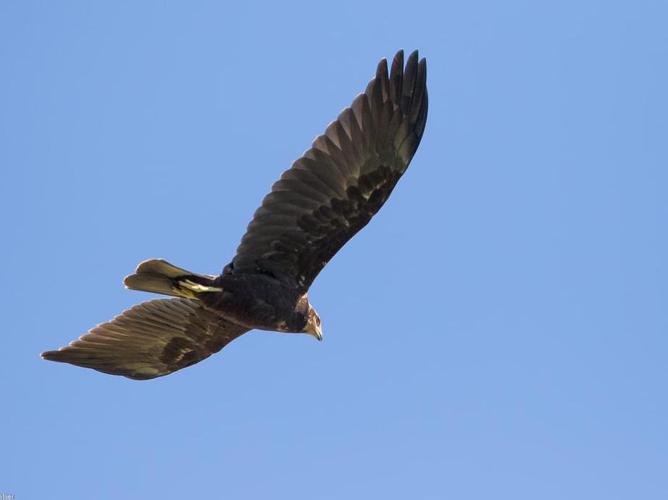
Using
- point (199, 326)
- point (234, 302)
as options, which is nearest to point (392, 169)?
point (234, 302)

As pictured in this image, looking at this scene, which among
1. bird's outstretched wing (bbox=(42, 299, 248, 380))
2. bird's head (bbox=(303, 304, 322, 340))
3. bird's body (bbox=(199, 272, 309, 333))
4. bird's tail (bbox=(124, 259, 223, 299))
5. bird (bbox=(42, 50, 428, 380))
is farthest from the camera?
bird's outstretched wing (bbox=(42, 299, 248, 380))

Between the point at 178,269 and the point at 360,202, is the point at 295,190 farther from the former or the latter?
the point at 178,269

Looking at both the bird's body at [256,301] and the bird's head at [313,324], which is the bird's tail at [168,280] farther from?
the bird's head at [313,324]

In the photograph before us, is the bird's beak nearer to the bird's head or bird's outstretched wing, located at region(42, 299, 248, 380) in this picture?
the bird's head

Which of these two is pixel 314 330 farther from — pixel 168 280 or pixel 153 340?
pixel 153 340

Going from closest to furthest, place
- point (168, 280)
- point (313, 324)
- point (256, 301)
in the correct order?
point (168, 280), point (256, 301), point (313, 324)

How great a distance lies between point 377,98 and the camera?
35.8 ft

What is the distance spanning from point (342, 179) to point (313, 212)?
0.43m

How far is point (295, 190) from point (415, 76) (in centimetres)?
160

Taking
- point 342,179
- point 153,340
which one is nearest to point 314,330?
point 342,179

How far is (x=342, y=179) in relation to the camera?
11156mm

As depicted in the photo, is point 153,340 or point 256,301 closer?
point 256,301

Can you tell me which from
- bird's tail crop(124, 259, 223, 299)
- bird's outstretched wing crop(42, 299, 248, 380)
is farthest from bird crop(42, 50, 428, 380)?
bird's outstretched wing crop(42, 299, 248, 380)

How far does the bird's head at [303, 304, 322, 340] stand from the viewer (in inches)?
455
